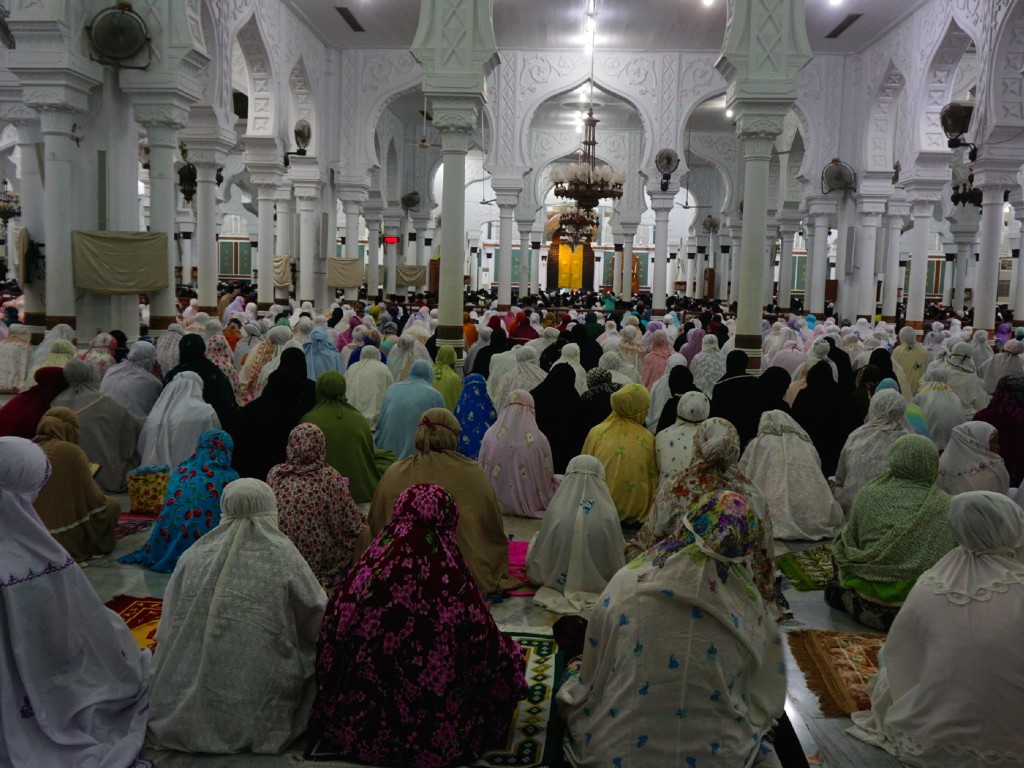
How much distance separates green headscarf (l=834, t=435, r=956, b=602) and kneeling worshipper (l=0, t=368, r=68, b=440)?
12.3ft

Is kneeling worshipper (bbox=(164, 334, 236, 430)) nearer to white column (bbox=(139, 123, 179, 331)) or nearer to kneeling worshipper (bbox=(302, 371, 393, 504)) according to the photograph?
kneeling worshipper (bbox=(302, 371, 393, 504))

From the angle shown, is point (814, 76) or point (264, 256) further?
point (814, 76)

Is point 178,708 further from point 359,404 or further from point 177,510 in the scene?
point 359,404

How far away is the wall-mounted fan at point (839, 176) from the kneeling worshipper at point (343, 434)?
32.5 ft

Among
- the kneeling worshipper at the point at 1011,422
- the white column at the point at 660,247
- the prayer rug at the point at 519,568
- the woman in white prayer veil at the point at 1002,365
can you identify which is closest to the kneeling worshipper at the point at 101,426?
the prayer rug at the point at 519,568

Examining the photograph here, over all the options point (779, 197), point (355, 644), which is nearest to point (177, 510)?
point (355, 644)

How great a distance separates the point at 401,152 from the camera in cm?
1855

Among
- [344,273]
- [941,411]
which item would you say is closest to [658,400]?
[941,411]

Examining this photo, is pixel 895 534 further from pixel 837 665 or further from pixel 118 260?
pixel 118 260

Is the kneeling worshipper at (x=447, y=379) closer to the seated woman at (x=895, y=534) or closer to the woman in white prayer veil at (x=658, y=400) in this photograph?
the woman in white prayer veil at (x=658, y=400)

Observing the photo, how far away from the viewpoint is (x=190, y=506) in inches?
141

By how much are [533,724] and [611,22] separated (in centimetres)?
1093

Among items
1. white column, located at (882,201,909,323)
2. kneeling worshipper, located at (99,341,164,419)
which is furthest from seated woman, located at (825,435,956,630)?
white column, located at (882,201,909,323)

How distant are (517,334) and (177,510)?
601 cm
